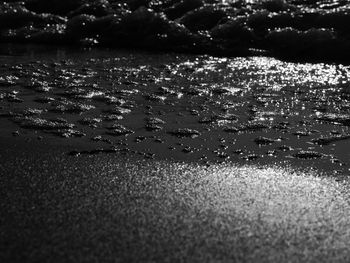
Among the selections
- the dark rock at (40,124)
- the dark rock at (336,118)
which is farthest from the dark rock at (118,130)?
the dark rock at (336,118)

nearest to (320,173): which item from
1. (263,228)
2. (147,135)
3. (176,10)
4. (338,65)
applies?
(263,228)

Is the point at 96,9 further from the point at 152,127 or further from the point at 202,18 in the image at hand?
the point at 152,127

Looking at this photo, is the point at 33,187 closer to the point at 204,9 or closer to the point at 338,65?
the point at 338,65

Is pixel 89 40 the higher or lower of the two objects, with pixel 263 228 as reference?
higher

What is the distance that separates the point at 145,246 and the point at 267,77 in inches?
101

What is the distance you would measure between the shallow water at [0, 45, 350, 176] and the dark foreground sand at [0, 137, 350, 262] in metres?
0.20

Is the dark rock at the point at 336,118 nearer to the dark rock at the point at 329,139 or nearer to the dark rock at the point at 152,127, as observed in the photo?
the dark rock at the point at 329,139

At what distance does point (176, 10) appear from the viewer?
6.07 meters

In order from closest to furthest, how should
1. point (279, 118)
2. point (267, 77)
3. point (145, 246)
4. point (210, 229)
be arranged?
point (145, 246)
point (210, 229)
point (279, 118)
point (267, 77)

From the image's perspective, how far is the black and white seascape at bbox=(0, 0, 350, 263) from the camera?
1799 mm

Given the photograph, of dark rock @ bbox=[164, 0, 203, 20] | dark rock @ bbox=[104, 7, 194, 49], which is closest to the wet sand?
dark rock @ bbox=[104, 7, 194, 49]

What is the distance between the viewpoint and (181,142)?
2.76 metres

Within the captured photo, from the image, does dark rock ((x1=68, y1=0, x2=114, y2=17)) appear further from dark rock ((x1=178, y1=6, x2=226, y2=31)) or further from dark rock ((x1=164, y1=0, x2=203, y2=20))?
dark rock ((x1=178, y1=6, x2=226, y2=31))

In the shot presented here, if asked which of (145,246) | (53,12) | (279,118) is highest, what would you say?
(53,12)
